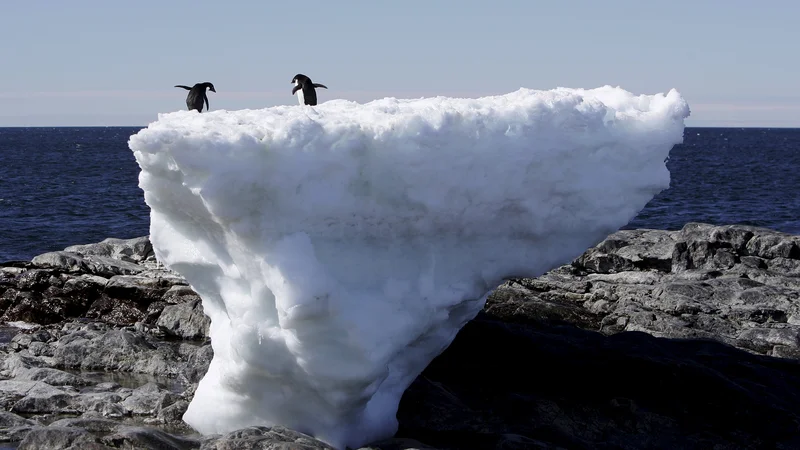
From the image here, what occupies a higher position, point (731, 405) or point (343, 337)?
point (343, 337)

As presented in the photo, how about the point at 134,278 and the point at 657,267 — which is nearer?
the point at 134,278

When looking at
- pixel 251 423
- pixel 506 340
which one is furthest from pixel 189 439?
pixel 506 340

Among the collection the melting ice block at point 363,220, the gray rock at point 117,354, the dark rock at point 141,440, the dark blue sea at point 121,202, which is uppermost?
the melting ice block at point 363,220

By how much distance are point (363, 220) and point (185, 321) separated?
7.22 m

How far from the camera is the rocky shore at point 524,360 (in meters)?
10.5

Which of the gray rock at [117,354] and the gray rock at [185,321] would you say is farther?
the gray rock at [185,321]

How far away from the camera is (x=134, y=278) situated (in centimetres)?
1789

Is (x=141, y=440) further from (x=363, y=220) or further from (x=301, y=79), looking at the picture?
(x=301, y=79)

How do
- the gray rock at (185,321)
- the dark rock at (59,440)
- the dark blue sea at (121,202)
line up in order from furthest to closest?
the dark blue sea at (121,202) → the gray rock at (185,321) → the dark rock at (59,440)

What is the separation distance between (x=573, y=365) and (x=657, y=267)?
867cm

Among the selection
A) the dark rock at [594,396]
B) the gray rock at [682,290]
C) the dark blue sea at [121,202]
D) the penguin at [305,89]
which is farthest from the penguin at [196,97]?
the dark blue sea at [121,202]

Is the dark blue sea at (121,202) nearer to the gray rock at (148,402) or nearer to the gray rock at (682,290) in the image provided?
the gray rock at (682,290)

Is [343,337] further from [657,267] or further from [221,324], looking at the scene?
[657,267]

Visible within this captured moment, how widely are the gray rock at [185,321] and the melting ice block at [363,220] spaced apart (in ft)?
17.4
